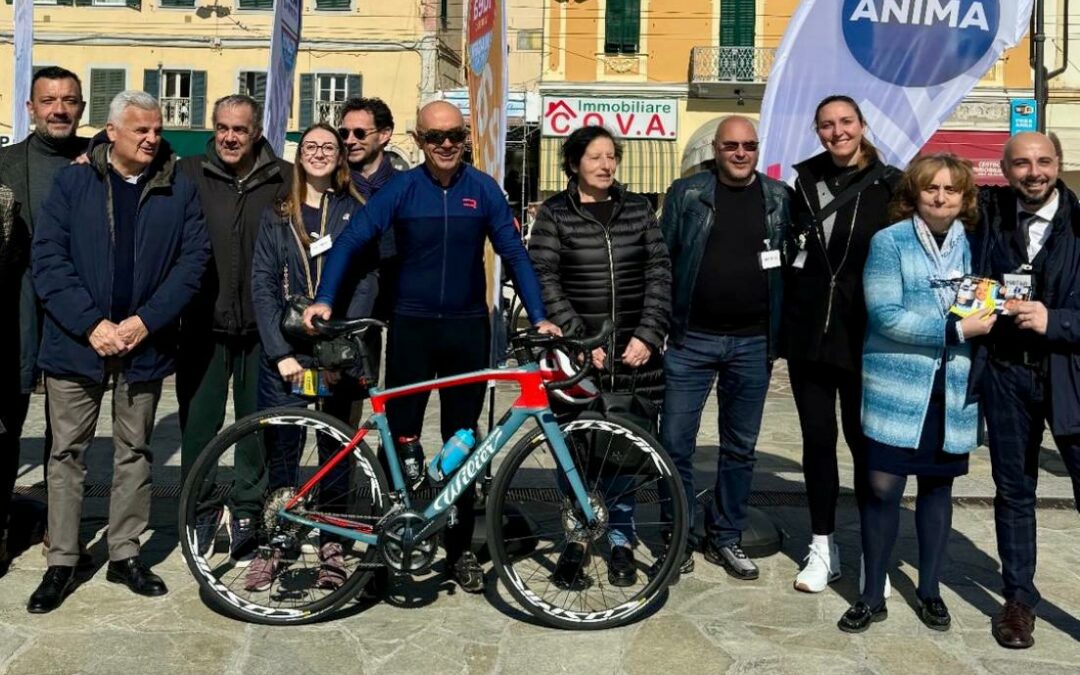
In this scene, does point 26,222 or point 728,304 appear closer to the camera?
point 728,304

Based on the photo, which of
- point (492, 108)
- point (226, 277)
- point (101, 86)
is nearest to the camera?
point (226, 277)

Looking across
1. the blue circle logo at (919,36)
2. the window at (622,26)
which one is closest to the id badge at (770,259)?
the blue circle logo at (919,36)

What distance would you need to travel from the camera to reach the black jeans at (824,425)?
470 cm

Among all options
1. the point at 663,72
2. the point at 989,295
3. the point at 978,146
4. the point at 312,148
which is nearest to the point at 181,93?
the point at 663,72

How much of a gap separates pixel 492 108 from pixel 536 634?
2.75 meters

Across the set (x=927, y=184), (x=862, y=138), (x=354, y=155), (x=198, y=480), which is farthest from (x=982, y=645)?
(x=354, y=155)

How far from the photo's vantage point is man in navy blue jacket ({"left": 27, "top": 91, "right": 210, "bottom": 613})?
4.51 meters

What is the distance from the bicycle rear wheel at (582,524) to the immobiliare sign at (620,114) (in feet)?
76.3

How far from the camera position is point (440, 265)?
15.0ft

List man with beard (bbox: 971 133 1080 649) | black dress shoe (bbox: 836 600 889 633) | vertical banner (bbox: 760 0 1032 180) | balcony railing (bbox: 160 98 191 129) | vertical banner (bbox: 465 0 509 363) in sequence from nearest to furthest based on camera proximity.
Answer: man with beard (bbox: 971 133 1080 649)
black dress shoe (bbox: 836 600 889 633)
vertical banner (bbox: 465 0 509 363)
vertical banner (bbox: 760 0 1032 180)
balcony railing (bbox: 160 98 191 129)

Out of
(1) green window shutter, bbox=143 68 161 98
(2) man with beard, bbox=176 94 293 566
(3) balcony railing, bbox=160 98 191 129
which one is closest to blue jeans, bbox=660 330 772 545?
(2) man with beard, bbox=176 94 293 566

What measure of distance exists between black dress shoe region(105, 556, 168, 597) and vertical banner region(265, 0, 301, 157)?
3.52 m

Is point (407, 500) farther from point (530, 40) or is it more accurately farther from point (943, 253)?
point (530, 40)

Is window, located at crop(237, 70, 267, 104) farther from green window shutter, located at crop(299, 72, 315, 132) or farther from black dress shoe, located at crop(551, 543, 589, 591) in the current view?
black dress shoe, located at crop(551, 543, 589, 591)
